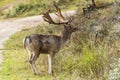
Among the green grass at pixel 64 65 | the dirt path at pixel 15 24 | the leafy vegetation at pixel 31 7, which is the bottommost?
the leafy vegetation at pixel 31 7

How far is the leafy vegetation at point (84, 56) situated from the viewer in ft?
39.6

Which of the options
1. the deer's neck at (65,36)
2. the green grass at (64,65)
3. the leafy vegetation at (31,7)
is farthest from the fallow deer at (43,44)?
the leafy vegetation at (31,7)

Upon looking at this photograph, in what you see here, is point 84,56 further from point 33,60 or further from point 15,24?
point 15,24

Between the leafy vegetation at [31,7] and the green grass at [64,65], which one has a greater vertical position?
the green grass at [64,65]

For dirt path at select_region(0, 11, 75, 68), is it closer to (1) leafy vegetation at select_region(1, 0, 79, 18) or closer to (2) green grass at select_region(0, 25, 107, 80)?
(1) leafy vegetation at select_region(1, 0, 79, 18)

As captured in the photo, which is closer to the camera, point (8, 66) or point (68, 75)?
point (68, 75)

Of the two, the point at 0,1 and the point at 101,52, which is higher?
the point at 101,52

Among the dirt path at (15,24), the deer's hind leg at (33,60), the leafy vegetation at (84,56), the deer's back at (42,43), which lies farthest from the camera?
the dirt path at (15,24)

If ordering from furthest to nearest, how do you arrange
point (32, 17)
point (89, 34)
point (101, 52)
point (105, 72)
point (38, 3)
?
point (38, 3), point (32, 17), point (89, 34), point (101, 52), point (105, 72)

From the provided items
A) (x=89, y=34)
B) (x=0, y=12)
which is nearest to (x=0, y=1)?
(x=0, y=12)

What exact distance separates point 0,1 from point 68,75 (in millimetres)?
28691

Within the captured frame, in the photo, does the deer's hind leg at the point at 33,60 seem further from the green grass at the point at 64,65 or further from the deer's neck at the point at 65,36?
the deer's neck at the point at 65,36

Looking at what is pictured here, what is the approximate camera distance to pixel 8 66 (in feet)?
50.6

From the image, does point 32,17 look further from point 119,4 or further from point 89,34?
point 89,34
